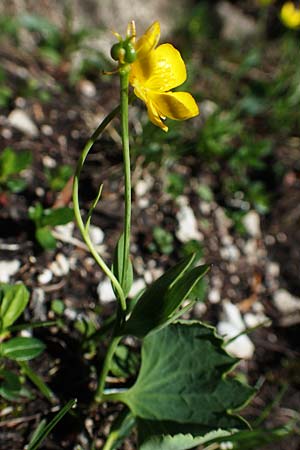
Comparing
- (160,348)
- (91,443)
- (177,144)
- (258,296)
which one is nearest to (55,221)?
(160,348)

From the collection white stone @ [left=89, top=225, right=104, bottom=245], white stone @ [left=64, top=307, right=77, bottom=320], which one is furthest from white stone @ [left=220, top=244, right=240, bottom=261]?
white stone @ [left=64, top=307, right=77, bottom=320]

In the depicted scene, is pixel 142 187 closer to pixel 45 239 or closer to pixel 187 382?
pixel 45 239

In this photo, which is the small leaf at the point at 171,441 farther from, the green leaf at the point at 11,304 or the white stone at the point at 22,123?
the white stone at the point at 22,123

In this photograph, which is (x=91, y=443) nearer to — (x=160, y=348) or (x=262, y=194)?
(x=160, y=348)

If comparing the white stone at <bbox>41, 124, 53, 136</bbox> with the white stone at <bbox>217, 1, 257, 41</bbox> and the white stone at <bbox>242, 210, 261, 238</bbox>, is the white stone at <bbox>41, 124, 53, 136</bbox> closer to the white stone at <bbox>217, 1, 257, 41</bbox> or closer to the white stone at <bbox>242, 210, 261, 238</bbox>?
the white stone at <bbox>242, 210, 261, 238</bbox>

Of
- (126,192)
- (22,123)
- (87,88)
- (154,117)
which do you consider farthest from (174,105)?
(87,88)

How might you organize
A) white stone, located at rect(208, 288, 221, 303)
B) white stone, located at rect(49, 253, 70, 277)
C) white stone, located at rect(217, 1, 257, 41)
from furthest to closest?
white stone, located at rect(217, 1, 257, 41)
white stone, located at rect(208, 288, 221, 303)
white stone, located at rect(49, 253, 70, 277)
